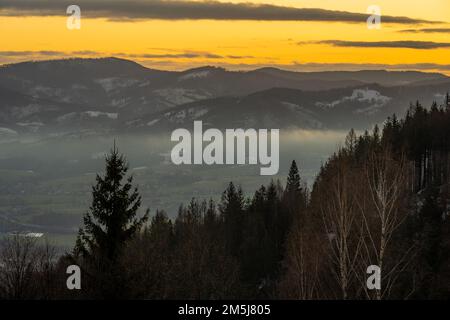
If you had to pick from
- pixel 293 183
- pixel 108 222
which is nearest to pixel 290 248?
pixel 108 222

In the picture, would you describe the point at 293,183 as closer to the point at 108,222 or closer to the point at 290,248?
the point at 290,248

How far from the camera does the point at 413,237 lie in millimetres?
58781

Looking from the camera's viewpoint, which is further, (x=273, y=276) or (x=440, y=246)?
(x=273, y=276)

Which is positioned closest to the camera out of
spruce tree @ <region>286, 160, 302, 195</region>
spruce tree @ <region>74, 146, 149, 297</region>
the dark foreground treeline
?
the dark foreground treeline

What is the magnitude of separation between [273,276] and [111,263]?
5577 centimetres

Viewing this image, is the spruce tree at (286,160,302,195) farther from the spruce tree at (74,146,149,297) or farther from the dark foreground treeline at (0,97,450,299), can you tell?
the spruce tree at (74,146,149,297)

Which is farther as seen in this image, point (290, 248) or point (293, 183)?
point (293, 183)

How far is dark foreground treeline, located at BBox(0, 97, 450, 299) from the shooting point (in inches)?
1166

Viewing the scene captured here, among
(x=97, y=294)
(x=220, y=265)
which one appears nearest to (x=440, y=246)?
(x=220, y=265)

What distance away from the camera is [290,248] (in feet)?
205

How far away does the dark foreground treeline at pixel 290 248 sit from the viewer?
2961cm

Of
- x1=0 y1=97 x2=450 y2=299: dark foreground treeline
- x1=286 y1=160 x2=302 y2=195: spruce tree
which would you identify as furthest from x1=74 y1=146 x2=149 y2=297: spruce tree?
x1=286 y1=160 x2=302 y2=195: spruce tree
